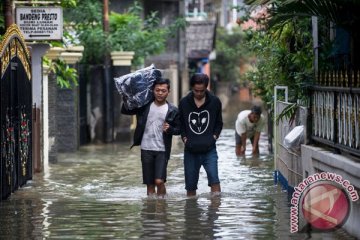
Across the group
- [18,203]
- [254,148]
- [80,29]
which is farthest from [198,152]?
[80,29]

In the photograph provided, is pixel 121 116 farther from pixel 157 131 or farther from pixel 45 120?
pixel 157 131

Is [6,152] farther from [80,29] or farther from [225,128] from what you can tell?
[225,128]

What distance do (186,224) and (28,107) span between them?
6258 mm

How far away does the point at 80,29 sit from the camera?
1239 inches

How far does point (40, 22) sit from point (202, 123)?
16.9 feet

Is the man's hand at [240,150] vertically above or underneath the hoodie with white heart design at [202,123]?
underneath

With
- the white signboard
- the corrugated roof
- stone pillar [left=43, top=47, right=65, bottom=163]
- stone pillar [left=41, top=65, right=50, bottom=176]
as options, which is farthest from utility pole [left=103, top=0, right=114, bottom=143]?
the corrugated roof

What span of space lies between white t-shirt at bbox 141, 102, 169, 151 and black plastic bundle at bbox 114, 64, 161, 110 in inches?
9.4

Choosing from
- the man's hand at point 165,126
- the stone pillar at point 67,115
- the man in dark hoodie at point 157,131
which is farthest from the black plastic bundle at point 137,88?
the stone pillar at point 67,115

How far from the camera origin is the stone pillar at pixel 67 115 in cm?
2670

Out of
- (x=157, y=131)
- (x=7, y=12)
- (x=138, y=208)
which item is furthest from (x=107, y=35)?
(x=138, y=208)

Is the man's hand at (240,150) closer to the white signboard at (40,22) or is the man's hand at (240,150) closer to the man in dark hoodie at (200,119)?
the white signboard at (40,22)

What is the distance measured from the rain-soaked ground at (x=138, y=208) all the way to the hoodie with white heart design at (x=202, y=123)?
2.52 feet

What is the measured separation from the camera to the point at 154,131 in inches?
587
